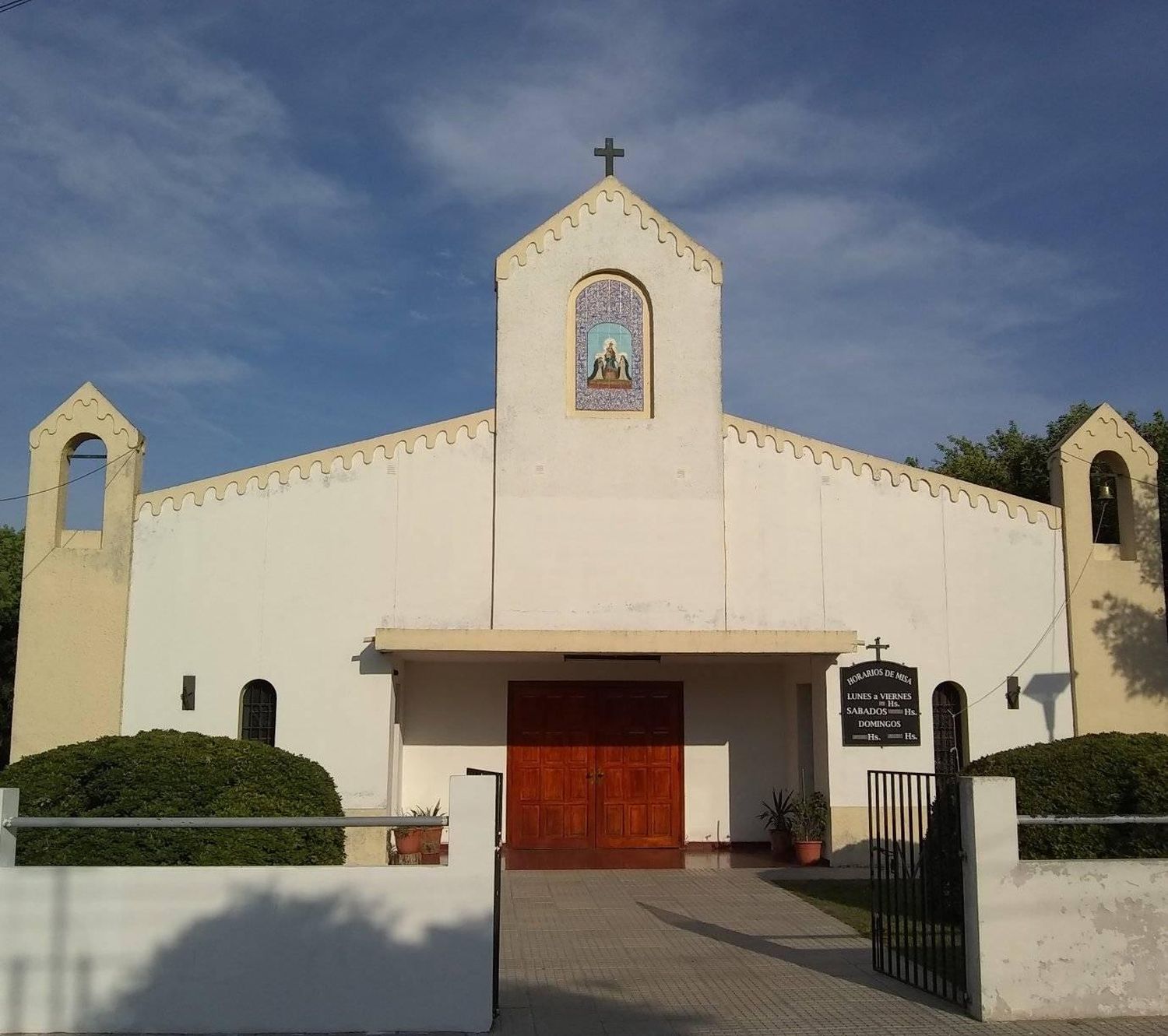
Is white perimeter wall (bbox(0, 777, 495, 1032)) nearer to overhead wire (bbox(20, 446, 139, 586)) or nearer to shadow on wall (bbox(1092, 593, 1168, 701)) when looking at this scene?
overhead wire (bbox(20, 446, 139, 586))

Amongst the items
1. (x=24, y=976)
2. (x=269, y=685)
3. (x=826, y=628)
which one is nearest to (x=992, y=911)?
(x=24, y=976)

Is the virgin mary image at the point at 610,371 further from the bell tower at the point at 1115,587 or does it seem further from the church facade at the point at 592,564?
the bell tower at the point at 1115,587

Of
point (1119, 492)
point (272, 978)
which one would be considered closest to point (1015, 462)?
point (1119, 492)

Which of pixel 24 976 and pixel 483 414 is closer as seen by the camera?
pixel 24 976

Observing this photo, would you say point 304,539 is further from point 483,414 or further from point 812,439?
point 812,439

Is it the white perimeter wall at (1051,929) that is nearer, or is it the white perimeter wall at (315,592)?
the white perimeter wall at (1051,929)

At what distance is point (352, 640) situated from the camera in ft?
54.0

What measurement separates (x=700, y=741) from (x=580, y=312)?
698 centimetres

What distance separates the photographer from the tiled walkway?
8562 millimetres

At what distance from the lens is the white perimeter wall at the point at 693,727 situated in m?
18.5

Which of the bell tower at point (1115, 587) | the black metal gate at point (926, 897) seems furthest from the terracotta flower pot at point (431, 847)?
the bell tower at point (1115, 587)

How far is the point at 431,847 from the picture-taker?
1611 centimetres

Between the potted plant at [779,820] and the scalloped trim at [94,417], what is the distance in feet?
35.4

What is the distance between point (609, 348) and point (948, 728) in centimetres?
733
